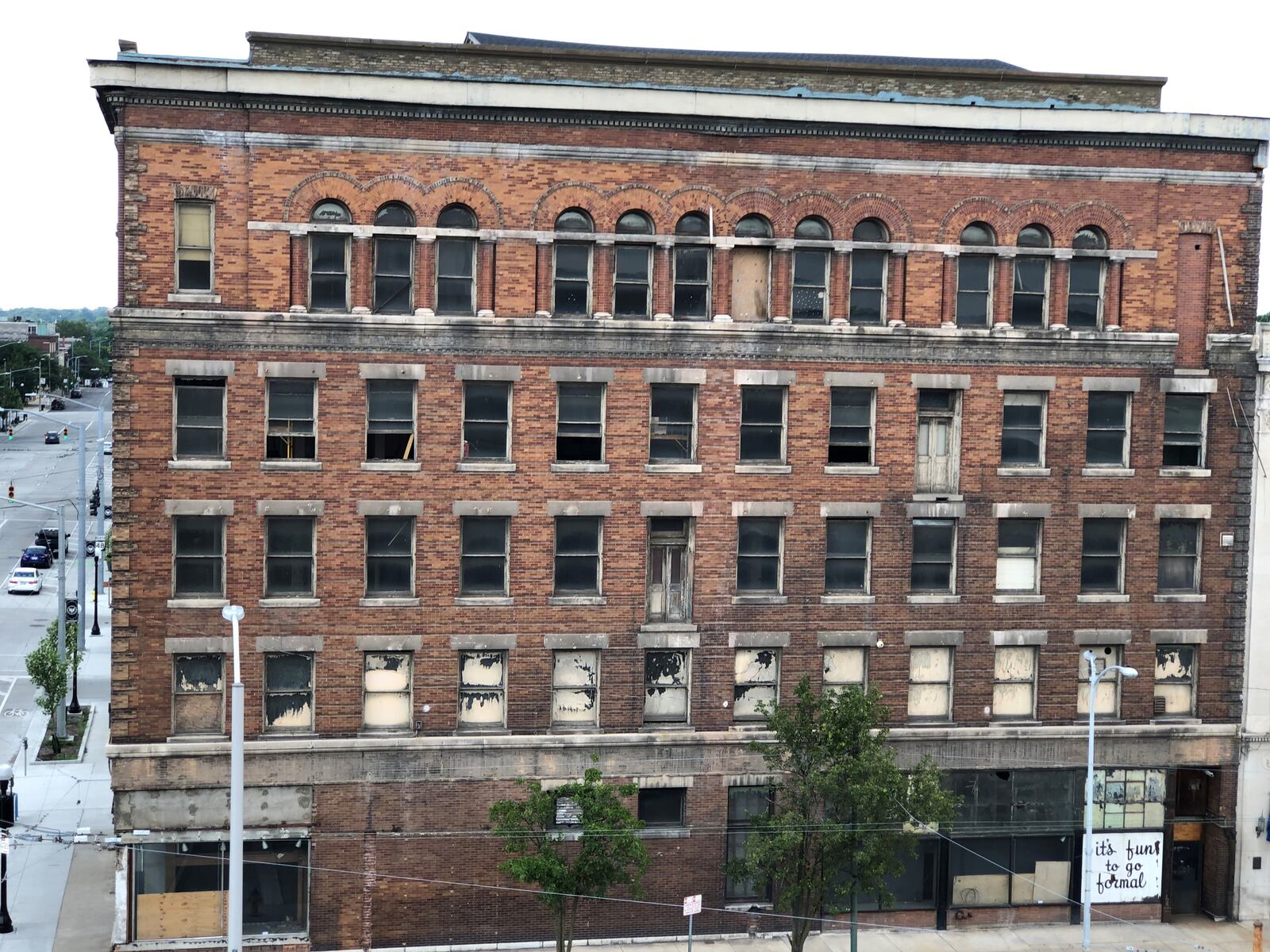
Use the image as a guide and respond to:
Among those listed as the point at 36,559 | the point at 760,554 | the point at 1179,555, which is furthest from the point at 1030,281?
the point at 36,559

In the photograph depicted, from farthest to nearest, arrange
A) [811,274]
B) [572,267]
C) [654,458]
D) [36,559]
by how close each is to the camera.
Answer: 1. [36,559]
2. [811,274]
3. [654,458]
4. [572,267]

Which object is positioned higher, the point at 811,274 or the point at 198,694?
the point at 811,274

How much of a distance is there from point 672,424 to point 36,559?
57304mm

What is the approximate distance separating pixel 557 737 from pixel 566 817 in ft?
5.83

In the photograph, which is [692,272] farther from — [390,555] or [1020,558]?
[1020,558]

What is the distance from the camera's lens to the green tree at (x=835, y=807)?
30641 mm

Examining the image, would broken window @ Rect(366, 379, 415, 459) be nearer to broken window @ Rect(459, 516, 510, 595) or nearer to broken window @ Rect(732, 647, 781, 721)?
broken window @ Rect(459, 516, 510, 595)

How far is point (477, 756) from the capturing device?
32750mm

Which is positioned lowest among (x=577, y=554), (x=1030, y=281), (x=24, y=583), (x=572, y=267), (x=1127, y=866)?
(x=1127, y=866)

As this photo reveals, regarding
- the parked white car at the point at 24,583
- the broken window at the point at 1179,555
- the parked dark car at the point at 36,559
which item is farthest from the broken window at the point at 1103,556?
the parked dark car at the point at 36,559

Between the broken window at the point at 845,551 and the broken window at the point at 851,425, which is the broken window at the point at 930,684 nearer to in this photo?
the broken window at the point at 845,551

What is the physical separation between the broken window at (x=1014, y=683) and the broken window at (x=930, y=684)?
1.07 meters

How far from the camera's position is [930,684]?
3494 cm

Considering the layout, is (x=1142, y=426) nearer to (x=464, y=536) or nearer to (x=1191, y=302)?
(x=1191, y=302)
